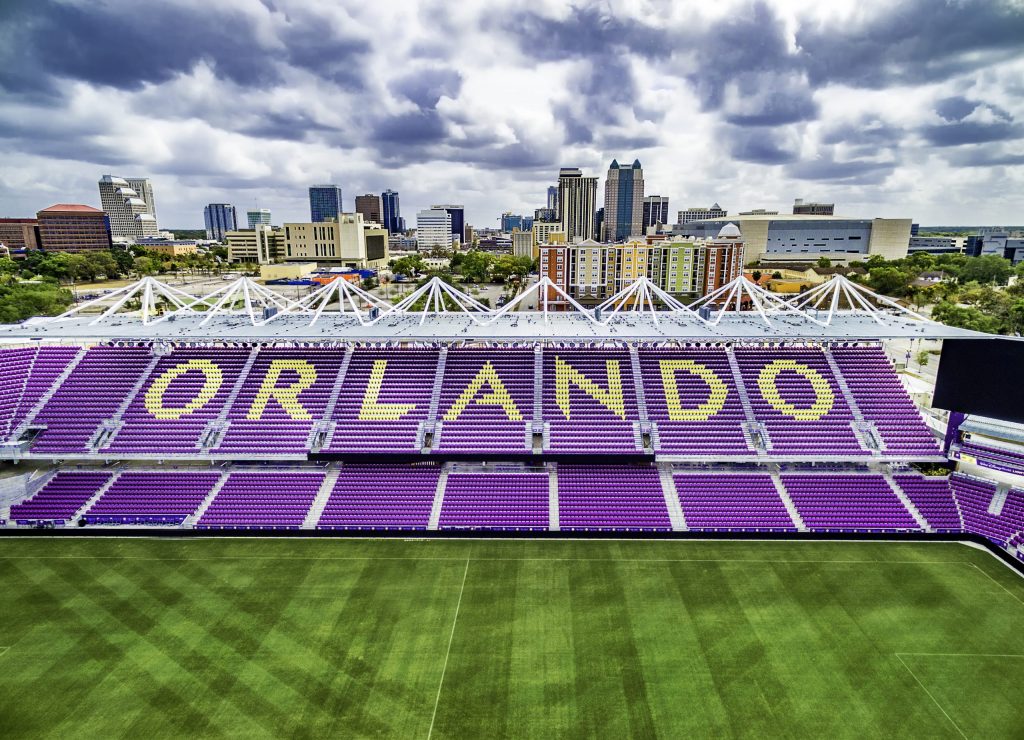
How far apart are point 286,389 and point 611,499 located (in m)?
20.5

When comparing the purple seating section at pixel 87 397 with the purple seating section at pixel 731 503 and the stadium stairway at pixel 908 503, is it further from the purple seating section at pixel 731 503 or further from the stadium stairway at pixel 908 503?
the stadium stairway at pixel 908 503

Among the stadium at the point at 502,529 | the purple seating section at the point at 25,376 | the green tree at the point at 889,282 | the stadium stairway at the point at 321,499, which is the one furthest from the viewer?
the green tree at the point at 889,282

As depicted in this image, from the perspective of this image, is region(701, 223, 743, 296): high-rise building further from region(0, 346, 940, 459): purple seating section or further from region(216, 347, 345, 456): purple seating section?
region(216, 347, 345, 456): purple seating section

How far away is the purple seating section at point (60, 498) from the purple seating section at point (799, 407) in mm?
37469

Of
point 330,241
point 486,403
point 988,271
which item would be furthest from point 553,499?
point 330,241

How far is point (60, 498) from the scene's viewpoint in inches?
1152

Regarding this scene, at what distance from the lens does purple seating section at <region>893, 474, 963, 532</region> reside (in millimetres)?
27281

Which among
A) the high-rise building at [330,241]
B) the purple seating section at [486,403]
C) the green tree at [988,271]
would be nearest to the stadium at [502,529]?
the purple seating section at [486,403]

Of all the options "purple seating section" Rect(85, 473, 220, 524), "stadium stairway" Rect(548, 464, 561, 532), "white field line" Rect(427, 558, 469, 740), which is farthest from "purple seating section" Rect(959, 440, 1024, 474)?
"purple seating section" Rect(85, 473, 220, 524)

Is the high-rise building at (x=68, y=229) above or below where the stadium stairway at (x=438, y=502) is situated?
above

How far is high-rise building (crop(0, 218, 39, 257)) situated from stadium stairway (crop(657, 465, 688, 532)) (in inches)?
7776

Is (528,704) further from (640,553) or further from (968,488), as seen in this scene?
(968,488)

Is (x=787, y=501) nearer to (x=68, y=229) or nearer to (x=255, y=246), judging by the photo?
(x=255, y=246)

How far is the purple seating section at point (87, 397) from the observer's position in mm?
31141
